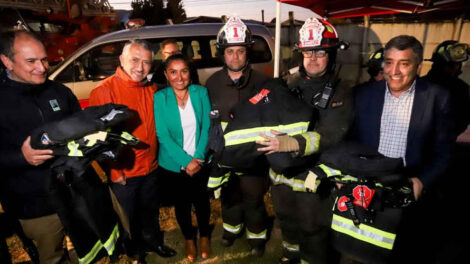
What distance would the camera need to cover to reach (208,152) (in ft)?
8.22

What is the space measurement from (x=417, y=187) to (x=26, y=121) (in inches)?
111

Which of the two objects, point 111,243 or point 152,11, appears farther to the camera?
point 152,11

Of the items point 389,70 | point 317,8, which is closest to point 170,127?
point 389,70

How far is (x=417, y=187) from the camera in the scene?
175 cm

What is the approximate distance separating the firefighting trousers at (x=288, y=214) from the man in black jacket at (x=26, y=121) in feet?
6.28

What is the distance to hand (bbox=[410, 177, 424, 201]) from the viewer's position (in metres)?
1.74

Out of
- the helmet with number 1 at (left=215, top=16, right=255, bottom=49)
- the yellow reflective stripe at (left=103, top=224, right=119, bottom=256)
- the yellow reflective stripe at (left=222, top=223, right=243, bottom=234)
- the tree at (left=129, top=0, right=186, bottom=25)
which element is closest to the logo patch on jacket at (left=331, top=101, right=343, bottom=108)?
the helmet with number 1 at (left=215, top=16, right=255, bottom=49)

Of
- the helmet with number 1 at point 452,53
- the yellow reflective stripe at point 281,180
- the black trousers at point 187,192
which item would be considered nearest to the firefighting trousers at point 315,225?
the yellow reflective stripe at point 281,180

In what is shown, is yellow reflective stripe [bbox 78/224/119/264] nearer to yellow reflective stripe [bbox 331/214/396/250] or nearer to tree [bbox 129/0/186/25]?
yellow reflective stripe [bbox 331/214/396/250]

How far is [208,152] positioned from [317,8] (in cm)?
662

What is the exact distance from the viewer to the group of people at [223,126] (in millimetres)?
1812

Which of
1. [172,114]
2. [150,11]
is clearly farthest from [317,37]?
[150,11]

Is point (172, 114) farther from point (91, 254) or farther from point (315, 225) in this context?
point (315, 225)

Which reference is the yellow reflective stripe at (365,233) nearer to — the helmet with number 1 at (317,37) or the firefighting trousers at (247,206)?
the firefighting trousers at (247,206)
